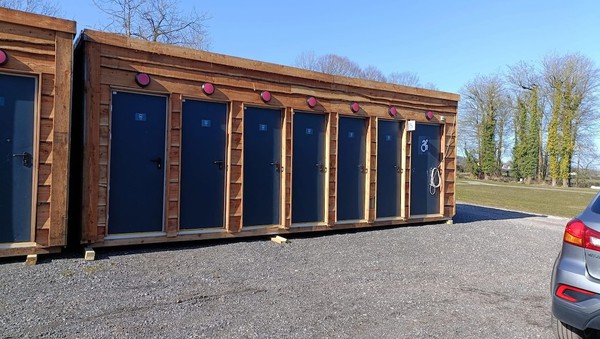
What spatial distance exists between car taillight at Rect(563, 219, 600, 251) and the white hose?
6658mm

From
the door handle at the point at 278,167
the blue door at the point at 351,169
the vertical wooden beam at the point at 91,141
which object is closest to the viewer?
the vertical wooden beam at the point at 91,141

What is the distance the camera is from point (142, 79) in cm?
620

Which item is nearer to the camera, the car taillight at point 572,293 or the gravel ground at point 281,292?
the car taillight at point 572,293

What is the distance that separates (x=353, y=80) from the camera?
8398 mm

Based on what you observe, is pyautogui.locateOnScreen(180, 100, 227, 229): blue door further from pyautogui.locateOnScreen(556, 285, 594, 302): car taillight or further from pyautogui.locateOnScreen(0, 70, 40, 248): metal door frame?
pyautogui.locateOnScreen(556, 285, 594, 302): car taillight

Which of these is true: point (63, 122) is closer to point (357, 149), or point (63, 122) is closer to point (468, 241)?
point (357, 149)

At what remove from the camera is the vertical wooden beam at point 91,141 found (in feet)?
19.1

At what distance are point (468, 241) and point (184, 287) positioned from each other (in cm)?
565

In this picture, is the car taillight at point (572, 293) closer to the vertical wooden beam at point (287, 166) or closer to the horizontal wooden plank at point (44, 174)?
the vertical wooden beam at point (287, 166)

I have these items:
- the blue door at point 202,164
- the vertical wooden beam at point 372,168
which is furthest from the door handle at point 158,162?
the vertical wooden beam at point 372,168

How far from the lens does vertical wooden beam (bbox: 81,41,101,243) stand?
5.83 m

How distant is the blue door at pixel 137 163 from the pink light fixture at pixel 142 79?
182mm

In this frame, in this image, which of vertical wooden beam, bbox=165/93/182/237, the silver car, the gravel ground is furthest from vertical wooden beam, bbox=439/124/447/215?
the silver car

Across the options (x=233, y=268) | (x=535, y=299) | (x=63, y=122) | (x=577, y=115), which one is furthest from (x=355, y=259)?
(x=577, y=115)
